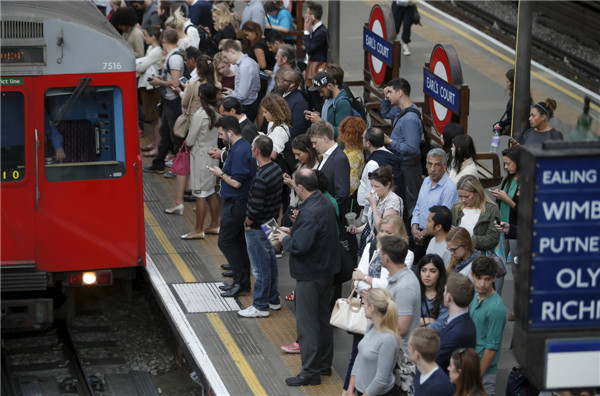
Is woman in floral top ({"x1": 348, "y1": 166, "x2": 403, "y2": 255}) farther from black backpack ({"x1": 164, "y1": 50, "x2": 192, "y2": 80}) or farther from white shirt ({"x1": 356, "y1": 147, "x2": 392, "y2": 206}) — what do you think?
black backpack ({"x1": 164, "y1": 50, "x2": 192, "y2": 80})

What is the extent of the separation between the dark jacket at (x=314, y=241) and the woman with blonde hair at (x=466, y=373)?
2.08 meters

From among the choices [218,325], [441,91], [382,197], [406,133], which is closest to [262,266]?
[218,325]

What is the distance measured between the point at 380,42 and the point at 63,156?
520 centimetres

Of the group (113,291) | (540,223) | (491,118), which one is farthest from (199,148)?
(540,223)

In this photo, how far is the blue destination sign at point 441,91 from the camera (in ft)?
37.1

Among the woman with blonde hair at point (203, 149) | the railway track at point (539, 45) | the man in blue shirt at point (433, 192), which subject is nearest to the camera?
the man in blue shirt at point (433, 192)

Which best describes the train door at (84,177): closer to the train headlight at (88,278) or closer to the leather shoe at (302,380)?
the train headlight at (88,278)

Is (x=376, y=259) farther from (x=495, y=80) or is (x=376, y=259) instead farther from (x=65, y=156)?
(x=495, y=80)

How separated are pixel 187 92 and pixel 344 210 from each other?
307cm

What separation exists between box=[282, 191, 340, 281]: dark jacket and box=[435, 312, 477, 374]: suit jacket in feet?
5.29

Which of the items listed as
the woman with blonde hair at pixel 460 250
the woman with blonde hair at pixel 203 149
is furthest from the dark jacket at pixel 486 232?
the woman with blonde hair at pixel 203 149

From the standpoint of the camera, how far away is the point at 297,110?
11.7 m

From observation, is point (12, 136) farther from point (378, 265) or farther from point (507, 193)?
point (507, 193)

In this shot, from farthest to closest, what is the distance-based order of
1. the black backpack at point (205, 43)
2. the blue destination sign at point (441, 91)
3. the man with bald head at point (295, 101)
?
the black backpack at point (205, 43), the man with bald head at point (295, 101), the blue destination sign at point (441, 91)
